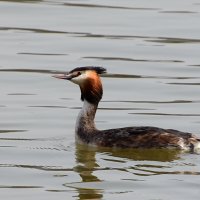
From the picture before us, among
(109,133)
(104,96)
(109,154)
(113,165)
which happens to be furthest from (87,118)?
(104,96)

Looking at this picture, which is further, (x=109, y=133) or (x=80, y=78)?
(x=80, y=78)

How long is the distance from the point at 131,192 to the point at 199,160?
1.82 m

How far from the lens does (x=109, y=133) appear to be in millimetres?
15805

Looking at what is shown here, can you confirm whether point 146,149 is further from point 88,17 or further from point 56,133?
point 88,17

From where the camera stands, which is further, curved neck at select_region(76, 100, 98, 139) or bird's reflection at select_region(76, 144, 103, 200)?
curved neck at select_region(76, 100, 98, 139)


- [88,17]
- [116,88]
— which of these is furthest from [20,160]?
[88,17]

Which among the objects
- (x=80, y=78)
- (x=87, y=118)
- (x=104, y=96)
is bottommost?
(x=87, y=118)

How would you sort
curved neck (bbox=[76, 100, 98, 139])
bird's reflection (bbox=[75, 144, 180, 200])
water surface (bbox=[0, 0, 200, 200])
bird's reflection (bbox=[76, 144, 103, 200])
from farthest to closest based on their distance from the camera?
curved neck (bbox=[76, 100, 98, 139]) < bird's reflection (bbox=[75, 144, 180, 200]) < water surface (bbox=[0, 0, 200, 200]) < bird's reflection (bbox=[76, 144, 103, 200])

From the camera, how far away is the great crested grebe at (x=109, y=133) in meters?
15.4

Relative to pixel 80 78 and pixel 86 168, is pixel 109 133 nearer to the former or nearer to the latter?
pixel 80 78

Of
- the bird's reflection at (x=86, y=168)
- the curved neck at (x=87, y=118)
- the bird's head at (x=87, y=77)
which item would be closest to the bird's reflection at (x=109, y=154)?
the bird's reflection at (x=86, y=168)

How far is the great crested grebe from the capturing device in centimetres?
1543

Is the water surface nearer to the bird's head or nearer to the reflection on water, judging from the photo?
the reflection on water

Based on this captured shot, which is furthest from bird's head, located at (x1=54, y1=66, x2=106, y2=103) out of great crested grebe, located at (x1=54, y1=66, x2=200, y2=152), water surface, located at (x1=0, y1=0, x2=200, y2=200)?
water surface, located at (x1=0, y1=0, x2=200, y2=200)
